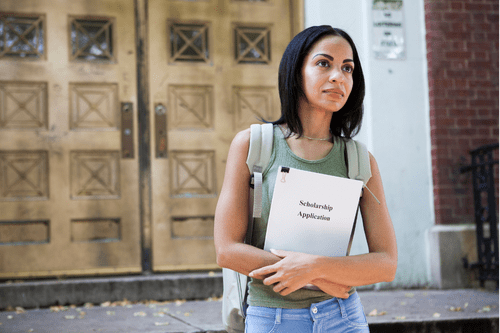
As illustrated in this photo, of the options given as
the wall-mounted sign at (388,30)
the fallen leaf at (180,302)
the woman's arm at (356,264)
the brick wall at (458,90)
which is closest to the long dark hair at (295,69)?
the woman's arm at (356,264)

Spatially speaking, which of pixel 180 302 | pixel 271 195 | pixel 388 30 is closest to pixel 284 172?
pixel 271 195

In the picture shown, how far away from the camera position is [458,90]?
4965mm

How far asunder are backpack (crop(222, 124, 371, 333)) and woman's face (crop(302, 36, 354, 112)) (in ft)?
0.48

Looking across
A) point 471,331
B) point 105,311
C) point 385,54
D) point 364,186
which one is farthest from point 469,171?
point 364,186

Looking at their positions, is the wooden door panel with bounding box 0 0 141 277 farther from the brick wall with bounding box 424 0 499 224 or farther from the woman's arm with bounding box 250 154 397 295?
the woman's arm with bounding box 250 154 397 295

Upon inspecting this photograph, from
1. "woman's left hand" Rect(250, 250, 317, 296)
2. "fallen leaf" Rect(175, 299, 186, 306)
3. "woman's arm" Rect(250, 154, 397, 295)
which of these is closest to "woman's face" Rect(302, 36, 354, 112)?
"woman's arm" Rect(250, 154, 397, 295)

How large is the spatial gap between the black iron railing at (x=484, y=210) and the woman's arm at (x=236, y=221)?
151 inches

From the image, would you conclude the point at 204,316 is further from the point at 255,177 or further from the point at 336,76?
the point at 336,76

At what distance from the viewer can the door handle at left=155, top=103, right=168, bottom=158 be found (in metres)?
4.78

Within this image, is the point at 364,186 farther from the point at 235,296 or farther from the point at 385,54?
the point at 385,54

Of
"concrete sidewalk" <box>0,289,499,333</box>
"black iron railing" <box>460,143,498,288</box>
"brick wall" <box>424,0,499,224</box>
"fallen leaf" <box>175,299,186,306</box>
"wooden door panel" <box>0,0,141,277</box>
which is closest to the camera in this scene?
"concrete sidewalk" <box>0,289,499,333</box>

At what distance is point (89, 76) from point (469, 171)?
12.1ft

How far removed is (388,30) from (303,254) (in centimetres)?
413

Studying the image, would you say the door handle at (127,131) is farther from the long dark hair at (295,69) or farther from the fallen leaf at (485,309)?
the long dark hair at (295,69)
